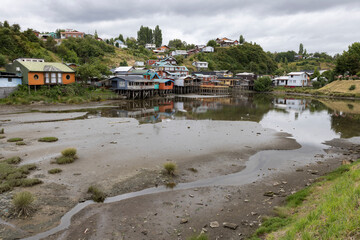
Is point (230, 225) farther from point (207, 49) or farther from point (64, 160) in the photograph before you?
point (207, 49)

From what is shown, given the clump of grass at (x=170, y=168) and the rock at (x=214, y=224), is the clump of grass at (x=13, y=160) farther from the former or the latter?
the rock at (x=214, y=224)

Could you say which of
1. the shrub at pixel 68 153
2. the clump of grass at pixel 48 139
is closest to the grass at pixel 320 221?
the shrub at pixel 68 153

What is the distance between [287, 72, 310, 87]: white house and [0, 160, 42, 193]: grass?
325ft

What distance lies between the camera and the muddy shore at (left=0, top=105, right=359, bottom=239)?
902cm

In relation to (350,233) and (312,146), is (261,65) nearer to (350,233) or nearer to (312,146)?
(312,146)

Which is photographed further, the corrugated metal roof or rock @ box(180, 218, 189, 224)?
the corrugated metal roof

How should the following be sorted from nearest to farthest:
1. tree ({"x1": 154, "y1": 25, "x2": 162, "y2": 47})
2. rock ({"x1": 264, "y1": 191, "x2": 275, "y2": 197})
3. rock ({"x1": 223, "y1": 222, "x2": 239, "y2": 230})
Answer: rock ({"x1": 223, "y1": 222, "x2": 239, "y2": 230})
rock ({"x1": 264, "y1": 191, "x2": 275, "y2": 197})
tree ({"x1": 154, "y1": 25, "x2": 162, "y2": 47})

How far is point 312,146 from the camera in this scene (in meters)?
20.6

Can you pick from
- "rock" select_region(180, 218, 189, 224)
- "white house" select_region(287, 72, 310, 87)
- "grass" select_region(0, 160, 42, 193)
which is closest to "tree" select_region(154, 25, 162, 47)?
"white house" select_region(287, 72, 310, 87)

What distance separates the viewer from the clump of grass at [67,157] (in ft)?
49.6

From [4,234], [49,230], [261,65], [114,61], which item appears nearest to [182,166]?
[49,230]

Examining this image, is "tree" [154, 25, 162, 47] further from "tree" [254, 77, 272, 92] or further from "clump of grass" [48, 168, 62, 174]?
"clump of grass" [48, 168, 62, 174]

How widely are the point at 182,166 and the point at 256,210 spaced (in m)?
6.18

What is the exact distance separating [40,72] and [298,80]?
293 feet
